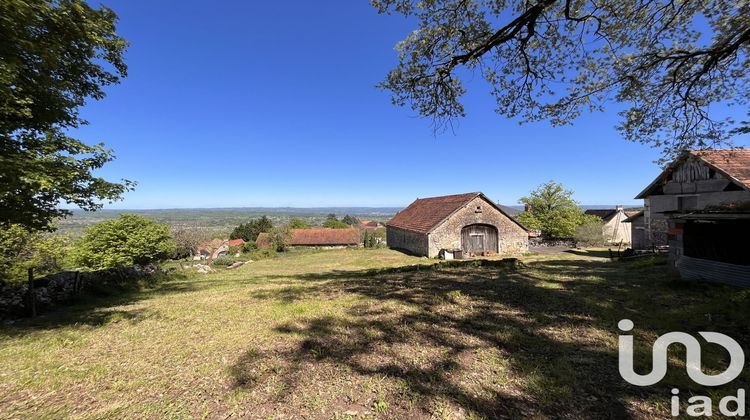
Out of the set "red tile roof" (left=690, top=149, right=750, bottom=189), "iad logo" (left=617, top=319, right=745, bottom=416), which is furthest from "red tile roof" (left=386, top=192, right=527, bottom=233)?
"iad logo" (left=617, top=319, right=745, bottom=416)

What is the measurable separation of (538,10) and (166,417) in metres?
8.83

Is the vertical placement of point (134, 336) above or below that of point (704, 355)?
below

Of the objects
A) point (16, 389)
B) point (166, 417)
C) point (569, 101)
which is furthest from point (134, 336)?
point (569, 101)

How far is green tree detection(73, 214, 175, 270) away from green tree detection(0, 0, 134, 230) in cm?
1794

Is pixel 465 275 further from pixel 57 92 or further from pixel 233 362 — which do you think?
pixel 57 92

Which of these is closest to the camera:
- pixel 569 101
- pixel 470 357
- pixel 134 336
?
pixel 470 357

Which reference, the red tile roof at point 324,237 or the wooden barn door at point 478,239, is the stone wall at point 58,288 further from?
the red tile roof at point 324,237

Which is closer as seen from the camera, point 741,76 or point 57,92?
point 57,92

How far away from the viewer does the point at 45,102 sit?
6430 mm

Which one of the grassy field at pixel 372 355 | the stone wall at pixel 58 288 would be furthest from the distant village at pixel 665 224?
the stone wall at pixel 58 288

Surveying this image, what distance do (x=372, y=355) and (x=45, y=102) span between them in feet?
27.3

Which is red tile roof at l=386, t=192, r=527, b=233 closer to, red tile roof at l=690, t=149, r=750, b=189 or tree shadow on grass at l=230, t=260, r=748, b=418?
red tile roof at l=690, t=149, r=750, b=189

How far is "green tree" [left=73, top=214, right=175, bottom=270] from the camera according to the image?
22.1 m

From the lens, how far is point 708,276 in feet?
25.5
